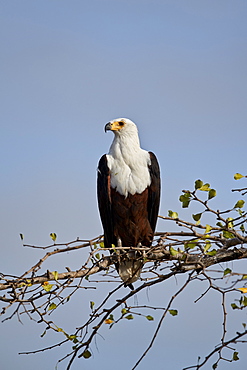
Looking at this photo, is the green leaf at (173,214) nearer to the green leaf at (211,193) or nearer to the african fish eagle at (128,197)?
the green leaf at (211,193)

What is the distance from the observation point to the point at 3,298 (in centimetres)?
377

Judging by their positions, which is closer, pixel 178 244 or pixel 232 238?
pixel 178 244

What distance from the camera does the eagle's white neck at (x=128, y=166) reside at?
17.9 ft

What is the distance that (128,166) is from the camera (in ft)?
18.1

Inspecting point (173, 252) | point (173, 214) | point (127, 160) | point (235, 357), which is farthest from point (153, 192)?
point (235, 357)

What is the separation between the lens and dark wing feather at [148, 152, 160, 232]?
219 inches

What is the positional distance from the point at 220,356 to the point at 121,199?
2.35 m

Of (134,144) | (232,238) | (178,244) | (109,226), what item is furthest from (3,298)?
(134,144)

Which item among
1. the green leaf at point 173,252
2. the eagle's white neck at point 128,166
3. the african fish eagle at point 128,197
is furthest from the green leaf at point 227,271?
the eagle's white neck at point 128,166

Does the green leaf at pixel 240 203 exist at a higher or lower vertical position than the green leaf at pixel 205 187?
higher

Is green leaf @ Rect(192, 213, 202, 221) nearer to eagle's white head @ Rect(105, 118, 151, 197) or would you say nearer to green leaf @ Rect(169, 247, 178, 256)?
green leaf @ Rect(169, 247, 178, 256)

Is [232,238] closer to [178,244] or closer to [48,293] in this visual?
[178,244]

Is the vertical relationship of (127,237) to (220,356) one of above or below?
above

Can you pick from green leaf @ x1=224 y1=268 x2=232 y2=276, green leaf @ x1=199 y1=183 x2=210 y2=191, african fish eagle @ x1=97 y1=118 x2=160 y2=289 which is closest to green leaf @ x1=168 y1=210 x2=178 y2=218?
green leaf @ x1=199 y1=183 x2=210 y2=191
